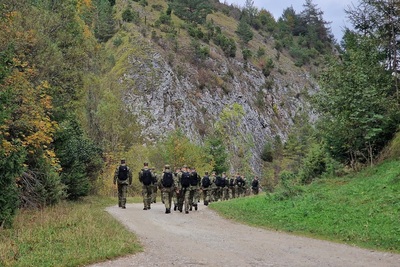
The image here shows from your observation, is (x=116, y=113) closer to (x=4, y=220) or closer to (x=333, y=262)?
(x=4, y=220)

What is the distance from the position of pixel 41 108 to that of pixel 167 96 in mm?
50540

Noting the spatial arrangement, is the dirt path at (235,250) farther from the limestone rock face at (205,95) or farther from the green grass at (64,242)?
the limestone rock face at (205,95)

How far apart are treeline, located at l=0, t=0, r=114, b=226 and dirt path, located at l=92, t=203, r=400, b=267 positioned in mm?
5152

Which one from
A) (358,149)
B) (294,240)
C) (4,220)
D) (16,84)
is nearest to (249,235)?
(294,240)

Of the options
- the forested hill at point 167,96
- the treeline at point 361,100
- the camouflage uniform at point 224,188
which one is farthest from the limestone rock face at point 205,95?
the treeline at point 361,100

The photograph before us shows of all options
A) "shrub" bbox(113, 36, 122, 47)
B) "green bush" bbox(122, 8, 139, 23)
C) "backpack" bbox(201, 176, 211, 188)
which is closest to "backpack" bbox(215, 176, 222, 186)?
"backpack" bbox(201, 176, 211, 188)

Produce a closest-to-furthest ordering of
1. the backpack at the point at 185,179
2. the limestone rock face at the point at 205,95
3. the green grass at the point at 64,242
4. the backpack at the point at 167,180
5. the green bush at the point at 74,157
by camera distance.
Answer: the green grass at the point at 64,242 → the backpack at the point at 167,180 → the backpack at the point at 185,179 → the green bush at the point at 74,157 → the limestone rock face at the point at 205,95

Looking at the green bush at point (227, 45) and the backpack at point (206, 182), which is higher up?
the green bush at point (227, 45)

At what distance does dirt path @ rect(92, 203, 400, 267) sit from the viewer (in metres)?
8.34

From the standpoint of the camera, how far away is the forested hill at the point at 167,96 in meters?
18.7

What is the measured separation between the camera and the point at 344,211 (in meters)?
13.6

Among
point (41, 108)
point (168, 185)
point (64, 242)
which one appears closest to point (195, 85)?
point (168, 185)

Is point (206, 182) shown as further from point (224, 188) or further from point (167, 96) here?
point (167, 96)

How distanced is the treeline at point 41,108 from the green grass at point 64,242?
1.87 meters
